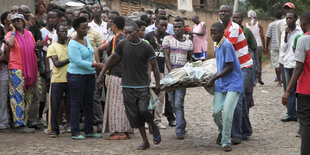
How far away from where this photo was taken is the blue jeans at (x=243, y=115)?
723 cm

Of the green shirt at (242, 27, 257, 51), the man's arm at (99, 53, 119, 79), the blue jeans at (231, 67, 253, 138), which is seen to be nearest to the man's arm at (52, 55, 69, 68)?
the man's arm at (99, 53, 119, 79)

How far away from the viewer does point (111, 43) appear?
7.91m

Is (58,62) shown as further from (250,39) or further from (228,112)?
(250,39)

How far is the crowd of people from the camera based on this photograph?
6820mm

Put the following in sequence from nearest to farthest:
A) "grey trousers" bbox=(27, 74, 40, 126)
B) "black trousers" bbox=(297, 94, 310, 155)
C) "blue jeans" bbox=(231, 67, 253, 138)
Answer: "black trousers" bbox=(297, 94, 310, 155), "blue jeans" bbox=(231, 67, 253, 138), "grey trousers" bbox=(27, 74, 40, 126)

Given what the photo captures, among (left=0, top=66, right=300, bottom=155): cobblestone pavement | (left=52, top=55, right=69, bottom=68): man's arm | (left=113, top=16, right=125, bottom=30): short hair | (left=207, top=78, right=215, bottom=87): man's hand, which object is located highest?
(left=113, top=16, right=125, bottom=30): short hair

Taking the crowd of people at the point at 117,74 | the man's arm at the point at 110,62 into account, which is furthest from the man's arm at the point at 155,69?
the man's arm at the point at 110,62

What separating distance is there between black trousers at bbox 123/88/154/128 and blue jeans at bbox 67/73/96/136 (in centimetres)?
108

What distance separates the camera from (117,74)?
7.92 meters

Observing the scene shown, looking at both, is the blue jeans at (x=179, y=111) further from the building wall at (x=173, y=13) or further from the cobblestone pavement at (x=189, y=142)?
the building wall at (x=173, y=13)

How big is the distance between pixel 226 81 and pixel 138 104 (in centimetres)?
135

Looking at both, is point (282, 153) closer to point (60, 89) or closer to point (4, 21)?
point (60, 89)

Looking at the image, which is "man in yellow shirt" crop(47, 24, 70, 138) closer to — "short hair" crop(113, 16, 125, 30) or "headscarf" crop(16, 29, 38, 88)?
"headscarf" crop(16, 29, 38, 88)

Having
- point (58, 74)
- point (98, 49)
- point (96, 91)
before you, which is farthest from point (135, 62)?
point (96, 91)
